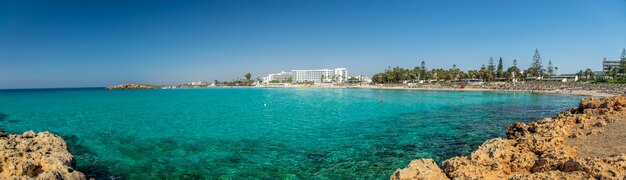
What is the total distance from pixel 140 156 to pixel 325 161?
22.6 feet

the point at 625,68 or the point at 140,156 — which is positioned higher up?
the point at 625,68

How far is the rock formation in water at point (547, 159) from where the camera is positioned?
457 centimetres

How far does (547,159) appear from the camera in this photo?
18.5 feet

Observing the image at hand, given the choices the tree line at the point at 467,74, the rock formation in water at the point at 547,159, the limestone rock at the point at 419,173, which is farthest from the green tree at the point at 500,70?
the limestone rock at the point at 419,173

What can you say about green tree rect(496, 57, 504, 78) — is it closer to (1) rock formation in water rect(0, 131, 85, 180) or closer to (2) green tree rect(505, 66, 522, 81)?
(2) green tree rect(505, 66, 522, 81)

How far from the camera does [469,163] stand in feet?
19.0

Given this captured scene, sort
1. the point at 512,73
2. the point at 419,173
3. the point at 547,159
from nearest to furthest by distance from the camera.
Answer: the point at 419,173
the point at 547,159
the point at 512,73

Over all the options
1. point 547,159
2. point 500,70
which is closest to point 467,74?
point 500,70

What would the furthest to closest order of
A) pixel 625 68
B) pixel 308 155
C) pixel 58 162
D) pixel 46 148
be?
pixel 625 68, pixel 308 155, pixel 46 148, pixel 58 162

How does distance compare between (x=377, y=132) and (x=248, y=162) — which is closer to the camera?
(x=248, y=162)

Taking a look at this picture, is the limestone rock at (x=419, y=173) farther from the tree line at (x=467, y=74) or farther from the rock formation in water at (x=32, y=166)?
the tree line at (x=467, y=74)

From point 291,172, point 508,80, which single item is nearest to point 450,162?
point 291,172

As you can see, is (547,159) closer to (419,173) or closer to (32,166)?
(419,173)

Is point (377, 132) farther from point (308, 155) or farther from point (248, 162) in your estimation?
point (248, 162)
